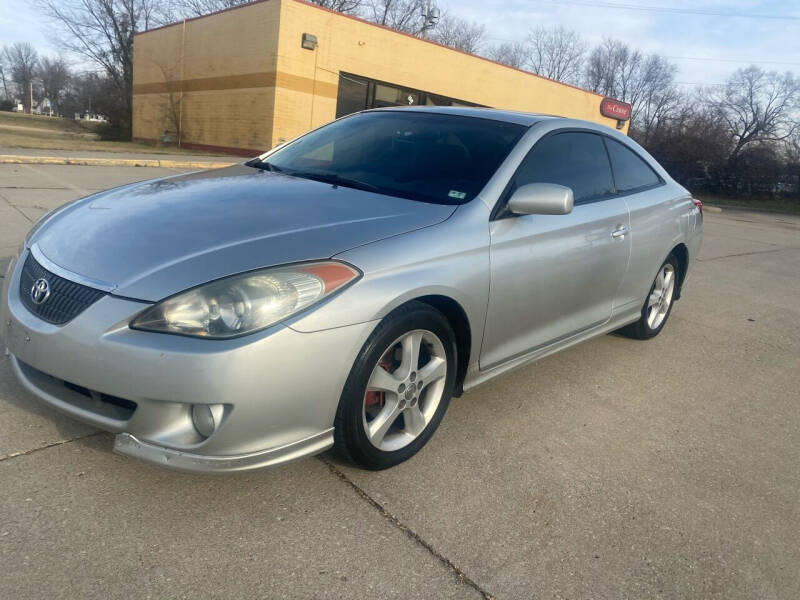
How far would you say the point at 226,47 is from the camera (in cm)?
2095

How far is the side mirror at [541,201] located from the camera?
2.90 metres

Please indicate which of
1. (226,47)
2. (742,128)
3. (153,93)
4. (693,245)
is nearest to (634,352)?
(693,245)

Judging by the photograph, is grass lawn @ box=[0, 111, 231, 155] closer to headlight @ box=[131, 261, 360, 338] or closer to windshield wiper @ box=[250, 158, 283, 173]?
windshield wiper @ box=[250, 158, 283, 173]

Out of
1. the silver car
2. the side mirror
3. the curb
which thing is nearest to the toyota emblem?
the silver car

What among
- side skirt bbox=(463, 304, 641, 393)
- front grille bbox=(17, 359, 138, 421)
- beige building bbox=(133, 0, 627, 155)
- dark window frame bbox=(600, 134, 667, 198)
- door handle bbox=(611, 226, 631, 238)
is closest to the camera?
front grille bbox=(17, 359, 138, 421)

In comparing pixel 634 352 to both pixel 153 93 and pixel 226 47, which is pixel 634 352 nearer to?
pixel 226 47

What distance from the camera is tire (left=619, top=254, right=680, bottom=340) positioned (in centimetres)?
464

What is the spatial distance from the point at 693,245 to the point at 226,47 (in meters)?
19.4

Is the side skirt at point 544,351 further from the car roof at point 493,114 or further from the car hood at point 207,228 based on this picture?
the car roof at point 493,114

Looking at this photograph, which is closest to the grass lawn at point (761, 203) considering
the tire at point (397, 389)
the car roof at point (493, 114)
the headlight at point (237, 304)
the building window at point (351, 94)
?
the building window at point (351, 94)

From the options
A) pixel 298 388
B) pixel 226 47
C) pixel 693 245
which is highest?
pixel 226 47

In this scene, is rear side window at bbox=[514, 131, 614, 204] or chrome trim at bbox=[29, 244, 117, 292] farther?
rear side window at bbox=[514, 131, 614, 204]

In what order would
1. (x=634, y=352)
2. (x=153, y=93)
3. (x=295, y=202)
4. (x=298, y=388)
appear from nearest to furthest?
(x=298, y=388)
(x=295, y=202)
(x=634, y=352)
(x=153, y=93)

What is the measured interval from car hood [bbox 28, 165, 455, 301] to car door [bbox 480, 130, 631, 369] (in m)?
0.46
